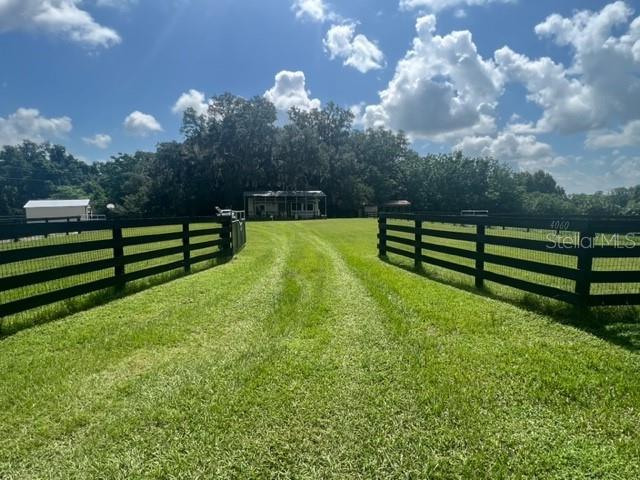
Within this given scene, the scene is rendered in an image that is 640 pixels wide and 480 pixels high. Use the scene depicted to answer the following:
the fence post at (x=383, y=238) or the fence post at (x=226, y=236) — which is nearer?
the fence post at (x=226, y=236)

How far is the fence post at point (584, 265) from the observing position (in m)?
4.88

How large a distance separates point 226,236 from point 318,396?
26.8 ft

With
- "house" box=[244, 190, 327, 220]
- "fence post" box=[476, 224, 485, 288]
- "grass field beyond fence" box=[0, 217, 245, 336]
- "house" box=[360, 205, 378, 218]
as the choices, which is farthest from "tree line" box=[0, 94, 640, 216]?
"fence post" box=[476, 224, 485, 288]

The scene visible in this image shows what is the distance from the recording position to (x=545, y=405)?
285cm

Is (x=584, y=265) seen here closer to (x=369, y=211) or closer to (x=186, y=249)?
(x=186, y=249)

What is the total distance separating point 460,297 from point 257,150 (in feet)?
160

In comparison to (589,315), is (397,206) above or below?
above

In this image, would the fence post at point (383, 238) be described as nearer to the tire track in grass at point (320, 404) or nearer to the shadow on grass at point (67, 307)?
the tire track in grass at point (320, 404)

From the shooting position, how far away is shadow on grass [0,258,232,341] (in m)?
4.75

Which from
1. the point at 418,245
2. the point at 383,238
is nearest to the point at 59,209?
the point at 383,238

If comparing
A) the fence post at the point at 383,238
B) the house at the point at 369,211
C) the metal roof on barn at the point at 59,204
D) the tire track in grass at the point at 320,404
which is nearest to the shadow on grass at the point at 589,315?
the tire track in grass at the point at 320,404

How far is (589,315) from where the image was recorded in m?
4.85

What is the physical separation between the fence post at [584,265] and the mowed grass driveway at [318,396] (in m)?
0.67

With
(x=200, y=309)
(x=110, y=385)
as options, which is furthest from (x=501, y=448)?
(x=200, y=309)
